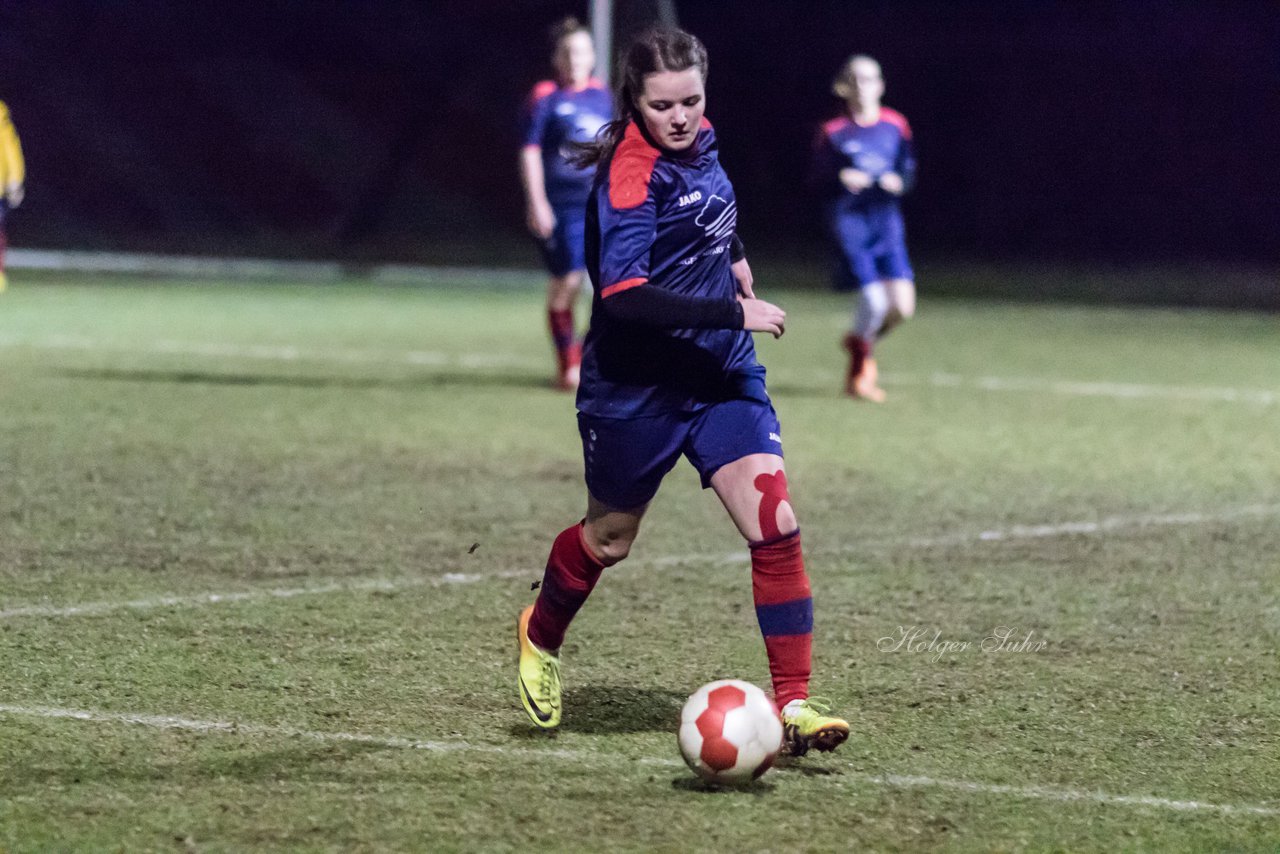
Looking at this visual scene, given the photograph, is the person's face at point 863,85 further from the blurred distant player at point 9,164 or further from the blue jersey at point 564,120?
the blurred distant player at point 9,164

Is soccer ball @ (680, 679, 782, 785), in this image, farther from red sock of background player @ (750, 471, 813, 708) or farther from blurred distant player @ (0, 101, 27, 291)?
blurred distant player @ (0, 101, 27, 291)

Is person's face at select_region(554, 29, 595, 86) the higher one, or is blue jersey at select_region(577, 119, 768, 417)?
blue jersey at select_region(577, 119, 768, 417)

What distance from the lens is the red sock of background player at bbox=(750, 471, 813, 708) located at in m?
5.13

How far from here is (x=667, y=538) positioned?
8250 millimetres

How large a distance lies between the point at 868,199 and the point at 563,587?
25.8ft

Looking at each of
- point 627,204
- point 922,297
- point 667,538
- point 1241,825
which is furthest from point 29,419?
point 922,297

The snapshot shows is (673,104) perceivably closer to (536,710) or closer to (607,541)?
(607,541)

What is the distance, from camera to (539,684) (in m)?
5.30

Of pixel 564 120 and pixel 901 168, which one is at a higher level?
pixel 564 120

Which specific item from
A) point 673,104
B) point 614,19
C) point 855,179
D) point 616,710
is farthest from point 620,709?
point 614,19

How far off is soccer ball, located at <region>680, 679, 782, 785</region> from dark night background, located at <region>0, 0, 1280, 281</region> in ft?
81.5

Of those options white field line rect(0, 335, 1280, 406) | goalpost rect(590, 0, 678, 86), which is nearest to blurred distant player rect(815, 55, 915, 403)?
white field line rect(0, 335, 1280, 406)

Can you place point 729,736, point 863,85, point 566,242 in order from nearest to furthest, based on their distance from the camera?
point 729,736 < point 863,85 < point 566,242

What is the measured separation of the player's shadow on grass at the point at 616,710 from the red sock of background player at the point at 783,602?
333 mm
